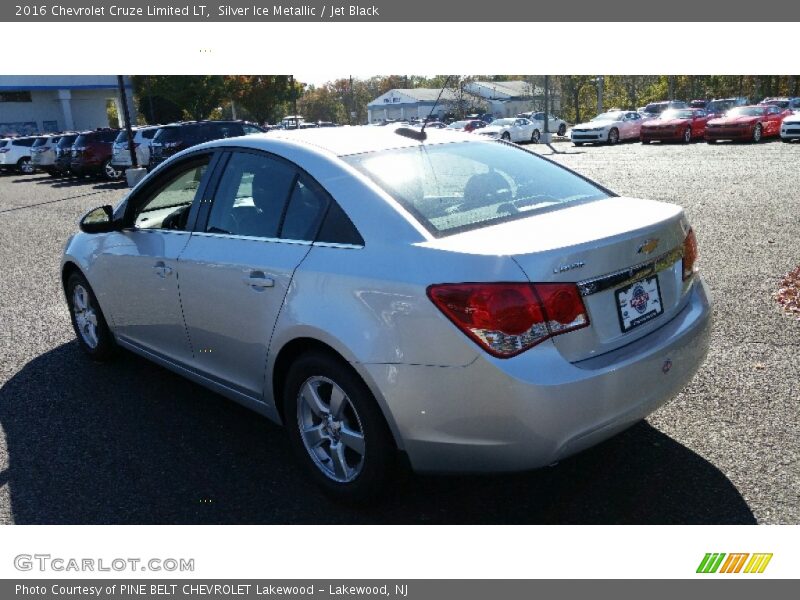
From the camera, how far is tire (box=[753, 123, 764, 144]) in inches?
1078

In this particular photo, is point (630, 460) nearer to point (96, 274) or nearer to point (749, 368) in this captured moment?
point (749, 368)

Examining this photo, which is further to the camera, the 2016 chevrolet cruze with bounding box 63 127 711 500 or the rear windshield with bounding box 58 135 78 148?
the rear windshield with bounding box 58 135 78 148

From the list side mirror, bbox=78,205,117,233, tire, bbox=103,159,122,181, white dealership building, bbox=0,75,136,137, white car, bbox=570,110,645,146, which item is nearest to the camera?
side mirror, bbox=78,205,117,233

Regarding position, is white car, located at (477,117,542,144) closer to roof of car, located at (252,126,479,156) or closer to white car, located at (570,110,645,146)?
white car, located at (570,110,645,146)

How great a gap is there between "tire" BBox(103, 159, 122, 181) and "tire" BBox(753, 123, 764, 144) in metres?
23.2

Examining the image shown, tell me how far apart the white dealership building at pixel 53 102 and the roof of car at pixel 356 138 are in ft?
156

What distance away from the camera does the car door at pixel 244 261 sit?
3.46m

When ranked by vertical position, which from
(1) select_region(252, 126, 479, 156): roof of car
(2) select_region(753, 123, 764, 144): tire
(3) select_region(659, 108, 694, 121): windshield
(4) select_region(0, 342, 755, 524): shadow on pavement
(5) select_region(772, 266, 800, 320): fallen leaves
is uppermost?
(3) select_region(659, 108, 694, 121): windshield

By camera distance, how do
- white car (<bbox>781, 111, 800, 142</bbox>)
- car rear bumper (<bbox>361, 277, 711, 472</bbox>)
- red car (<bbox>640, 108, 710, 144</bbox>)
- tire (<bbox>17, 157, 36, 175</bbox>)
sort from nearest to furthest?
car rear bumper (<bbox>361, 277, 711, 472</bbox>)
white car (<bbox>781, 111, 800, 142</bbox>)
red car (<bbox>640, 108, 710, 144</bbox>)
tire (<bbox>17, 157, 36, 175</bbox>)

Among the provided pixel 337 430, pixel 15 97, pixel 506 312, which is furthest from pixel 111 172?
pixel 15 97

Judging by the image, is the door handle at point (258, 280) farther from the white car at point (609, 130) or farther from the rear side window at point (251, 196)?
the white car at point (609, 130)

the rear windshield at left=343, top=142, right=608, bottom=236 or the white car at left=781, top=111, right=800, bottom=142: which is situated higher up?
the rear windshield at left=343, top=142, right=608, bottom=236

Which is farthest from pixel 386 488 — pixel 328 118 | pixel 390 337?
pixel 328 118

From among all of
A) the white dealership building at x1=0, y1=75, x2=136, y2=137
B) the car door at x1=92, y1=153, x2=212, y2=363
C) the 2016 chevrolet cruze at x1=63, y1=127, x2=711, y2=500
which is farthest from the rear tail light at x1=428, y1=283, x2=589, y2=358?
the white dealership building at x1=0, y1=75, x2=136, y2=137
